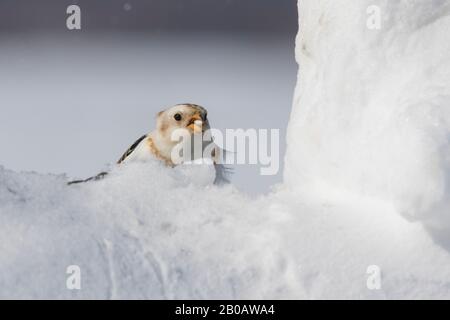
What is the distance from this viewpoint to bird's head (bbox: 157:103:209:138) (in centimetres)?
133

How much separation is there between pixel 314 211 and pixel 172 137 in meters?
0.38

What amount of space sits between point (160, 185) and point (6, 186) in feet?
0.56

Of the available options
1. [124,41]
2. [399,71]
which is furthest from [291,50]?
[399,71]

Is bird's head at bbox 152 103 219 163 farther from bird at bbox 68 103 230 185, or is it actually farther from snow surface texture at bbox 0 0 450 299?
snow surface texture at bbox 0 0 450 299

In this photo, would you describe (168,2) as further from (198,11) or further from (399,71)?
(399,71)

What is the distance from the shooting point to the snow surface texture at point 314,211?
0.85 metres

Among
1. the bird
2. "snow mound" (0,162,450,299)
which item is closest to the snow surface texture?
"snow mound" (0,162,450,299)

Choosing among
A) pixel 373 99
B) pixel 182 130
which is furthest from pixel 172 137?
pixel 373 99

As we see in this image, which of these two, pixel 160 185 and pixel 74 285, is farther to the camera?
pixel 160 185

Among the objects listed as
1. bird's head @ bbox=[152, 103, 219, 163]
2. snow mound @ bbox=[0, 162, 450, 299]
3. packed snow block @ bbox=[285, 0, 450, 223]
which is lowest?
snow mound @ bbox=[0, 162, 450, 299]

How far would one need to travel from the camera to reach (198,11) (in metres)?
4.62


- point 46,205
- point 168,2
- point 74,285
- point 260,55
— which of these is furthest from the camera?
point 260,55

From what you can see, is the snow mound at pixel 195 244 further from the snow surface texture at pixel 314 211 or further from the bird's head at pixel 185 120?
the bird's head at pixel 185 120

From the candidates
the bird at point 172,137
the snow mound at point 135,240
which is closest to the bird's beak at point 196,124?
the bird at point 172,137
